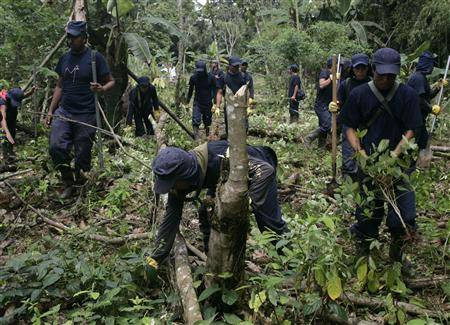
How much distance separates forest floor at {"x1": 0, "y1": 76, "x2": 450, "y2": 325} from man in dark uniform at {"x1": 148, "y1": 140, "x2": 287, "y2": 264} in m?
0.21

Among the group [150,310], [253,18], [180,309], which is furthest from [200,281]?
[253,18]

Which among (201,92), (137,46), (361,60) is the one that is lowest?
(201,92)

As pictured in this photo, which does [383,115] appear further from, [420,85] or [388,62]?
[420,85]

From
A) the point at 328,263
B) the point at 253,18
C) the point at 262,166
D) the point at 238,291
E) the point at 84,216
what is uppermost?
the point at 253,18

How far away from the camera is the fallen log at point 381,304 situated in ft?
10.4

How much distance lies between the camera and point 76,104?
6012 mm

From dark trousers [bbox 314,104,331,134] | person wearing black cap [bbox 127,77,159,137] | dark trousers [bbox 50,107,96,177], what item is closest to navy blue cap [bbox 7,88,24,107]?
person wearing black cap [bbox 127,77,159,137]

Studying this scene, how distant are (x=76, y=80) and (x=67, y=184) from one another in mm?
1362

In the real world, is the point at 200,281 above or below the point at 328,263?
below

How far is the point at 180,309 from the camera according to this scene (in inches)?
128

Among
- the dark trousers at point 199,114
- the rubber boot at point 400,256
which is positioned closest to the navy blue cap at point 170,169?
the rubber boot at point 400,256

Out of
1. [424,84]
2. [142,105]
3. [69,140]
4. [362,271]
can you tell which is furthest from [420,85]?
[142,105]

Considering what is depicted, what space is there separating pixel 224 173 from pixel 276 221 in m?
1.08

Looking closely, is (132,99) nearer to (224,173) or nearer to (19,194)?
(19,194)
